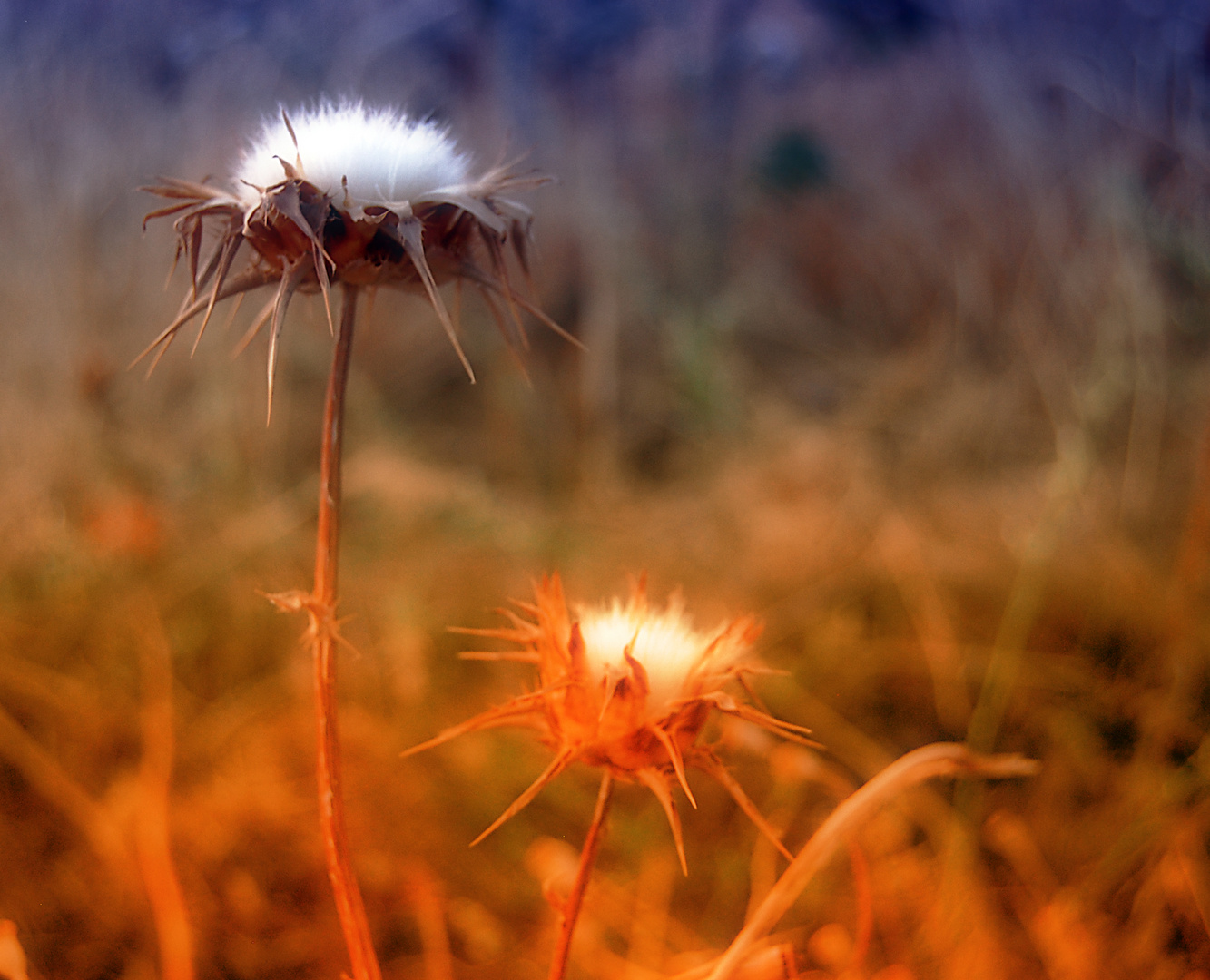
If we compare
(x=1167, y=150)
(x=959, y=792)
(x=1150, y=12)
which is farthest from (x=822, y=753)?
A: (x=1150, y=12)

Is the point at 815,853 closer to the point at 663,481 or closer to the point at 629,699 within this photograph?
the point at 629,699

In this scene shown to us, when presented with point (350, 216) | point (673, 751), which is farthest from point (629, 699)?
point (350, 216)

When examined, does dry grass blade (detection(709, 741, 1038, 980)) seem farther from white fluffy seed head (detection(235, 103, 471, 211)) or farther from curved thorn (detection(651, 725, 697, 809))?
white fluffy seed head (detection(235, 103, 471, 211))

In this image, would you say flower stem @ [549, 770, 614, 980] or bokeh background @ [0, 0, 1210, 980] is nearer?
flower stem @ [549, 770, 614, 980]

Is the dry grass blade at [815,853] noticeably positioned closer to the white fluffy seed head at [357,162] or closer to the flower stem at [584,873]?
the flower stem at [584,873]

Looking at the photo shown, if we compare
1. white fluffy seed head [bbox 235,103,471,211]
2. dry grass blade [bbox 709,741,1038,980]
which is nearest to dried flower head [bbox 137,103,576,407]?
white fluffy seed head [bbox 235,103,471,211]

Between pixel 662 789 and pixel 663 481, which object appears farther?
pixel 663 481

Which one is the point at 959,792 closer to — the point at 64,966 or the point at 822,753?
the point at 822,753
